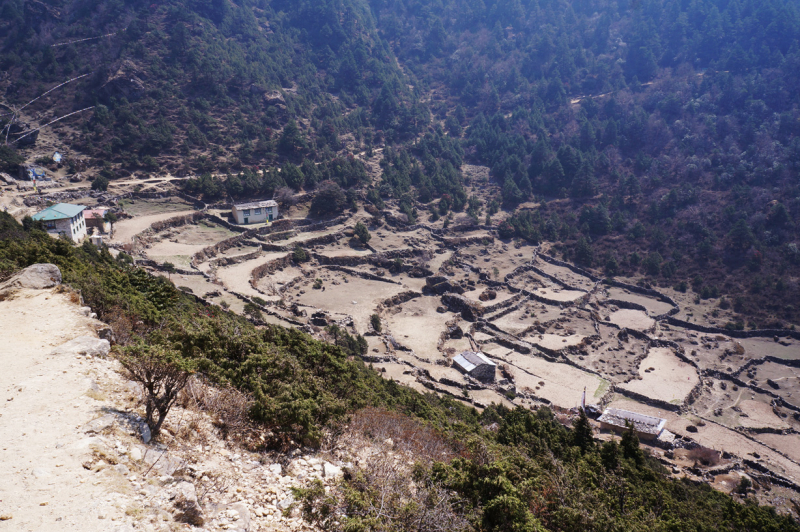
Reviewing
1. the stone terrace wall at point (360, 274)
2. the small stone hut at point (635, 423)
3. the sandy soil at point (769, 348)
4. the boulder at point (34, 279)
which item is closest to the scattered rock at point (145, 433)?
the boulder at point (34, 279)

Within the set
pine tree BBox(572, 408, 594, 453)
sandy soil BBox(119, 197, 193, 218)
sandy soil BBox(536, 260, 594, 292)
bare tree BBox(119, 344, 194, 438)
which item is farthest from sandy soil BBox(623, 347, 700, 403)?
sandy soil BBox(119, 197, 193, 218)

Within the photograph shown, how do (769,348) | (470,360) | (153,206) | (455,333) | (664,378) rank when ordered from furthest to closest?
(153,206), (769,348), (455,333), (664,378), (470,360)

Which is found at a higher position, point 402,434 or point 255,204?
point 255,204

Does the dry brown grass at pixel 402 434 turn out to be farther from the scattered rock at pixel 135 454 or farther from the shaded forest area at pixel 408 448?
the scattered rock at pixel 135 454

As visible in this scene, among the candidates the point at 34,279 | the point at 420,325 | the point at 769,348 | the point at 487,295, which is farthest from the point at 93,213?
the point at 769,348

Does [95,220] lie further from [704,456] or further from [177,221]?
[704,456]

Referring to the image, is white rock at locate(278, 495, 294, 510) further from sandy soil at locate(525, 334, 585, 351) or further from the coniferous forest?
sandy soil at locate(525, 334, 585, 351)
